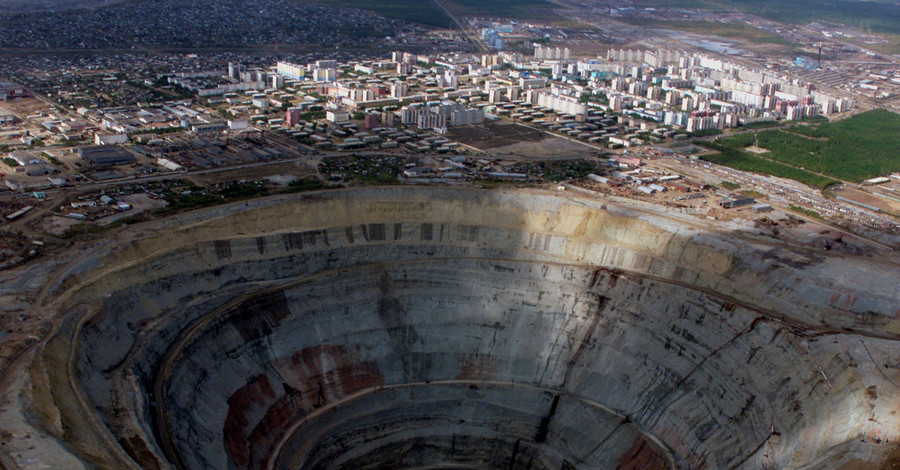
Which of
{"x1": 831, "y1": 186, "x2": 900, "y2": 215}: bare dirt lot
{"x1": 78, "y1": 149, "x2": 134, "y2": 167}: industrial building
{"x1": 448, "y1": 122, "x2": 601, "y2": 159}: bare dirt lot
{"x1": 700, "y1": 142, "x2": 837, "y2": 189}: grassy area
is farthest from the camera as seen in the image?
{"x1": 448, "y1": 122, "x2": 601, "y2": 159}: bare dirt lot

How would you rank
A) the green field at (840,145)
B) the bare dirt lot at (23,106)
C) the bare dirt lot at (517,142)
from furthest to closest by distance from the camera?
the bare dirt lot at (23,106), the green field at (840,145), the bare dirt lot at (517,142)

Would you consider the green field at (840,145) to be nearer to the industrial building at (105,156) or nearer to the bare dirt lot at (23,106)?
the industrial building at (105,156)

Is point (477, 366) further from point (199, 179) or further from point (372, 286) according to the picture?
point (199, 179)

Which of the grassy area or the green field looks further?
the green field

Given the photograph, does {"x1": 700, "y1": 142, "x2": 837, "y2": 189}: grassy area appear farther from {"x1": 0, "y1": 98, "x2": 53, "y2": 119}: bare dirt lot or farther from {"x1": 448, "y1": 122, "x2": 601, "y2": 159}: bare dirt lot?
{"x1": 0, "y1": 98, "x2": 53, "y2": 119}: bare dirt lot

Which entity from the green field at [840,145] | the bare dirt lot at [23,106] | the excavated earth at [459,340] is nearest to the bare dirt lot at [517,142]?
the green field at [840,145]

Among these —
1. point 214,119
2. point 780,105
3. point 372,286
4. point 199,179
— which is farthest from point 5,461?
point 780,105

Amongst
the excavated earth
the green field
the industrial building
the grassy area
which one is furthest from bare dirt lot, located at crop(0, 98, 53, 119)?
the green field
